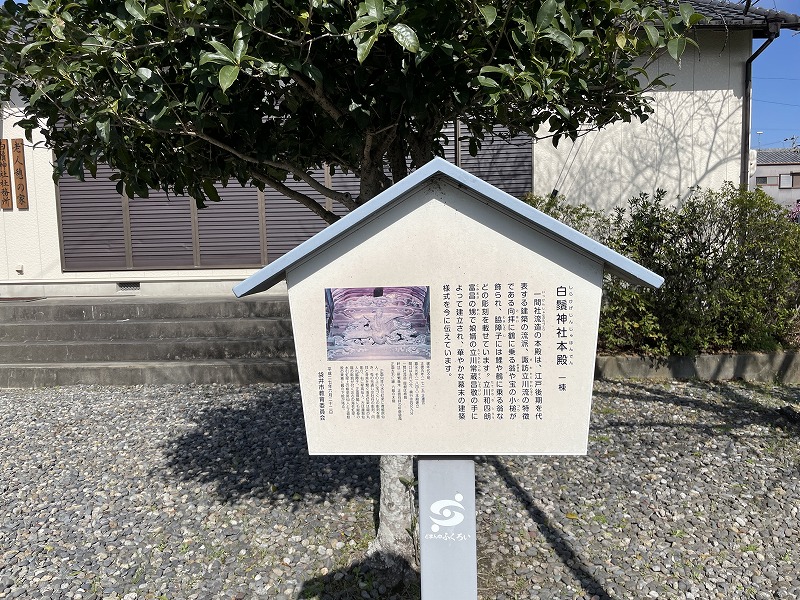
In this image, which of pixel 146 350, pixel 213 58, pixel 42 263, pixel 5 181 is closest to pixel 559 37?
pixel 213 58

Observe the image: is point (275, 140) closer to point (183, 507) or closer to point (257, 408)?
point (183, 507)

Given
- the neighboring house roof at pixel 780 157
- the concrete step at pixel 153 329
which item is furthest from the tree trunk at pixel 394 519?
the neighboring house roof at pixel 780 157

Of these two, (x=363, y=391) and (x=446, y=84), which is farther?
(x=446, y=84)

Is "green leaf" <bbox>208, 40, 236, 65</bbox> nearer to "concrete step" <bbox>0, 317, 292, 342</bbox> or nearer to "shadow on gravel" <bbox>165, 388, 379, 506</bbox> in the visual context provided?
"shadow on gravel" <bbox>165, 388, 379, 506</bbox>

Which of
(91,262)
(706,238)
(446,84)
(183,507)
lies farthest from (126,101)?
(91,262)

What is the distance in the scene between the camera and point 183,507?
409cm

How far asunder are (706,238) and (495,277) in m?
5.67

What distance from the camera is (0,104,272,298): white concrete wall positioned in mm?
9172

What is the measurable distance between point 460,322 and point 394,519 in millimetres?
1780

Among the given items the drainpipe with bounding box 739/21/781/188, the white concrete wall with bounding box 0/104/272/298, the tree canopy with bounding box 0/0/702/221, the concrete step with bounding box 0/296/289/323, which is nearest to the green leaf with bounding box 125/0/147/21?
the tree canopy with bounding box 0/0/702/221

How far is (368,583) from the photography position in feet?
10.3

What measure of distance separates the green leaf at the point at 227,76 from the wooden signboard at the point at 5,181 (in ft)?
29.6

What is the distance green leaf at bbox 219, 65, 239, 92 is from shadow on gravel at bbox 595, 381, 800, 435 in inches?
182

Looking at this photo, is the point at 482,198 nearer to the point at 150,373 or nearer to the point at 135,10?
the point at 135,10
